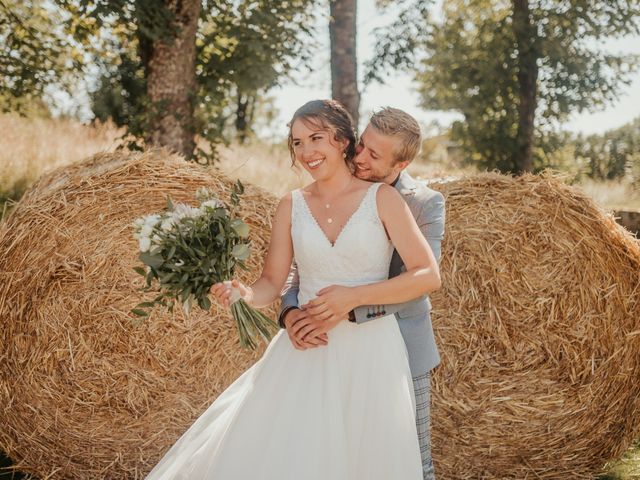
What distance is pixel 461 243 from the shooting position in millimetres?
4191

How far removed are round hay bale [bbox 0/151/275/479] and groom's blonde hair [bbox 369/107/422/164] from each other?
142cm

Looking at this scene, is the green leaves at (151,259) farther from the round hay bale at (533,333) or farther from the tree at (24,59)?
the tree at (24,59)

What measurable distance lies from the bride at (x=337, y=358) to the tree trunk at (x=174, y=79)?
3774 mm

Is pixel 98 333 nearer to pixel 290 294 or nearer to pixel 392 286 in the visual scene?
pixel 290 294

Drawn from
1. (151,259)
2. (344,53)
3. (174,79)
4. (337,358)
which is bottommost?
(337,358)

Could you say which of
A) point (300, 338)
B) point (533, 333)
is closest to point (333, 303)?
point (300, 338)

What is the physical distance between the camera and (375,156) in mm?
2613

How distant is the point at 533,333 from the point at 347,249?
83.8 inches

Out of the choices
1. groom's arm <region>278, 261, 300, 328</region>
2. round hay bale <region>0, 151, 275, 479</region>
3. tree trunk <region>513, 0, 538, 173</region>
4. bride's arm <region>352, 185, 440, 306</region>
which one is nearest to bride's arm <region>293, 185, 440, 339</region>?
bride's arm <region>352, 185, 440, 306</region>

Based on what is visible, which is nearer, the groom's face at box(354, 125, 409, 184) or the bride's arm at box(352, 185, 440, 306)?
the bride's arm at box(352, 185, 440, 306)

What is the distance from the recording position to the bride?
7.98 feet

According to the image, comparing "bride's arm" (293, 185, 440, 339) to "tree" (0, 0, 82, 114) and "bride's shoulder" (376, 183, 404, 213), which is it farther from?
"tree" (0, 0, 82, 114)

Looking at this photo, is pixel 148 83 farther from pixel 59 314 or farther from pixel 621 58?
pixel 621 58

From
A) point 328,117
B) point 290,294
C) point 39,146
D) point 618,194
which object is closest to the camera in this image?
point 328,117
